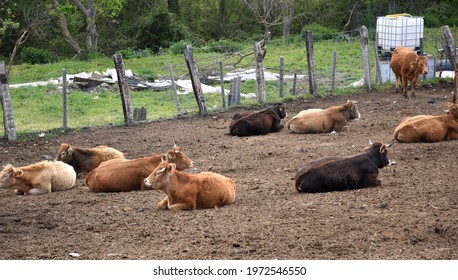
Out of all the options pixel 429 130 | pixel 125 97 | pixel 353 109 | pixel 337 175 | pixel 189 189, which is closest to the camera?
pixel 189 189

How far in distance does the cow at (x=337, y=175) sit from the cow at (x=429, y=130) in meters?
3.68

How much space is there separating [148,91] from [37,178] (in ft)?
44.2

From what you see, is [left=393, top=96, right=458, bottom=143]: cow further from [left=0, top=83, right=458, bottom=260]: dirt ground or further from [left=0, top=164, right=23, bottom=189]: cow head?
[left=0, top=164, right=23, bottom=189]: cow head

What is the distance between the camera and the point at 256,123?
1833cm

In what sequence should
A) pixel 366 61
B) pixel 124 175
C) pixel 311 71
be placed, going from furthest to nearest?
pixel 366 61 → pixel 311 71 → pixel 124 175

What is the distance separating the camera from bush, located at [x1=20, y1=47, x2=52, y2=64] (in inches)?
1470

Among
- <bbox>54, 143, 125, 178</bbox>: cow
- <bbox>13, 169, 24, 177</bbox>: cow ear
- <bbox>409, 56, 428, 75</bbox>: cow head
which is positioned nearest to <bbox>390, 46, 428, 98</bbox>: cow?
<bbox>409, 56, 428, 75</bbox>: cow head

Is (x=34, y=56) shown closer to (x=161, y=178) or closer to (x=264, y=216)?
(x=161, y=178)

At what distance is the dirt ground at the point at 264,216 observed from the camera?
8781mm

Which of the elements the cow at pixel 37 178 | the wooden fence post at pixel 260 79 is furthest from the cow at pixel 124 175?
the wooden fence post at pixel 260 79

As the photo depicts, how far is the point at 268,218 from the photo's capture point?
33.4 ft

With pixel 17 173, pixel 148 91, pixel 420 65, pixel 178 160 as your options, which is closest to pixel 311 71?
pixel 420 65

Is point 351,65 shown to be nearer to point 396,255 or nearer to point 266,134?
point 266,134

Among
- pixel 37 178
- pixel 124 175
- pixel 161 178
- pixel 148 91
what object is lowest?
pixel 148 91
